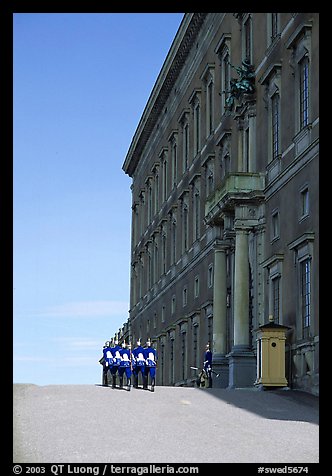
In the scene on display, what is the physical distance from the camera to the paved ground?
21.1 m

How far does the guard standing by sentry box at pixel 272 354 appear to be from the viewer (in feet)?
123

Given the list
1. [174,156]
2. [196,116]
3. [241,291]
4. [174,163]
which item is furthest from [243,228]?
[174,156]

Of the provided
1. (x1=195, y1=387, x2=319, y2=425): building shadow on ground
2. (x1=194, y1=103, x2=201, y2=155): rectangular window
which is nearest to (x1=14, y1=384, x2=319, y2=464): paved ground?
(x1=195, y1=387, x2=319, y2=425): building shadow on ground

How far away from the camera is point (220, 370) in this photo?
48719 mm

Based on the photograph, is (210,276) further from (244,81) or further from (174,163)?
(174,163)

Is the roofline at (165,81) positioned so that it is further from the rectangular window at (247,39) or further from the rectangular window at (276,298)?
the rectangular window at (276,298)

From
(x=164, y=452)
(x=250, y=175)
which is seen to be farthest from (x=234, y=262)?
(x=164, y=452)

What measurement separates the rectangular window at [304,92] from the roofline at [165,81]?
17.9 metres

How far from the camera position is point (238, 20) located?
4859cm

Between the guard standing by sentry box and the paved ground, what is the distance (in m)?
1.44

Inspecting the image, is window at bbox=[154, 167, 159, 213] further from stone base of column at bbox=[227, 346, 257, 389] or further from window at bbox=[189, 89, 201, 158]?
stone base of column at bbox=[227, 346, 257, 389]

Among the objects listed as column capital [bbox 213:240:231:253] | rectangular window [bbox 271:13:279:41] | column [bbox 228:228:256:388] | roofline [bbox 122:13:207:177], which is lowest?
column [bbox 228:228:256:388]

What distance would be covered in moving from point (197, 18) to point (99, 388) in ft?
87.0
